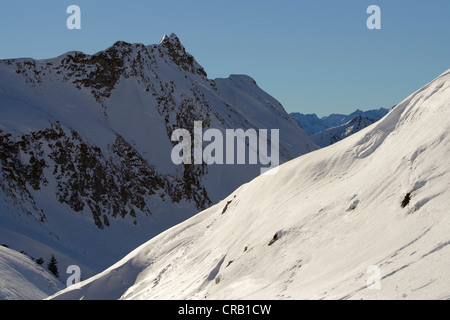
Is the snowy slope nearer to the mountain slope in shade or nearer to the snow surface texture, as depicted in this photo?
the snow surface texture

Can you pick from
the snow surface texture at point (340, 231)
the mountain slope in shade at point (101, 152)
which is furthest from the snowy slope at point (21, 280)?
the mountain slope in shade at point (101, 152)

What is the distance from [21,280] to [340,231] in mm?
17995

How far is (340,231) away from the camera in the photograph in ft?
43.7

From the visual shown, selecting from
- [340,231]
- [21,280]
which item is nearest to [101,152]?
[21,280]

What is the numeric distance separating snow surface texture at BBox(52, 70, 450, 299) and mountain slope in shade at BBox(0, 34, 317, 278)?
26306 mm

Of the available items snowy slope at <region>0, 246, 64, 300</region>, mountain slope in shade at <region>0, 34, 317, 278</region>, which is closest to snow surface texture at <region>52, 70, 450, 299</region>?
snowy slope at <region>0, 246, 64, 300</region>

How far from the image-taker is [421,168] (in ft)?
41.8

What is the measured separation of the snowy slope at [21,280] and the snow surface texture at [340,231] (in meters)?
2.03

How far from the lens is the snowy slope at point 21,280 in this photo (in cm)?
2208

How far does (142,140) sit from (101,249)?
23078mm

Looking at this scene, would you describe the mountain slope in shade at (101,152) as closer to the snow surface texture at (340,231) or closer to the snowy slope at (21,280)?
the snowy slope at (21,280)

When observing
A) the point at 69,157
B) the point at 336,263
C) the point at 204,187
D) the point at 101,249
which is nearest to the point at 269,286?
the point at 336,263

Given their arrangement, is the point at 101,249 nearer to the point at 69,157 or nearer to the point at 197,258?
the point at 69,157
